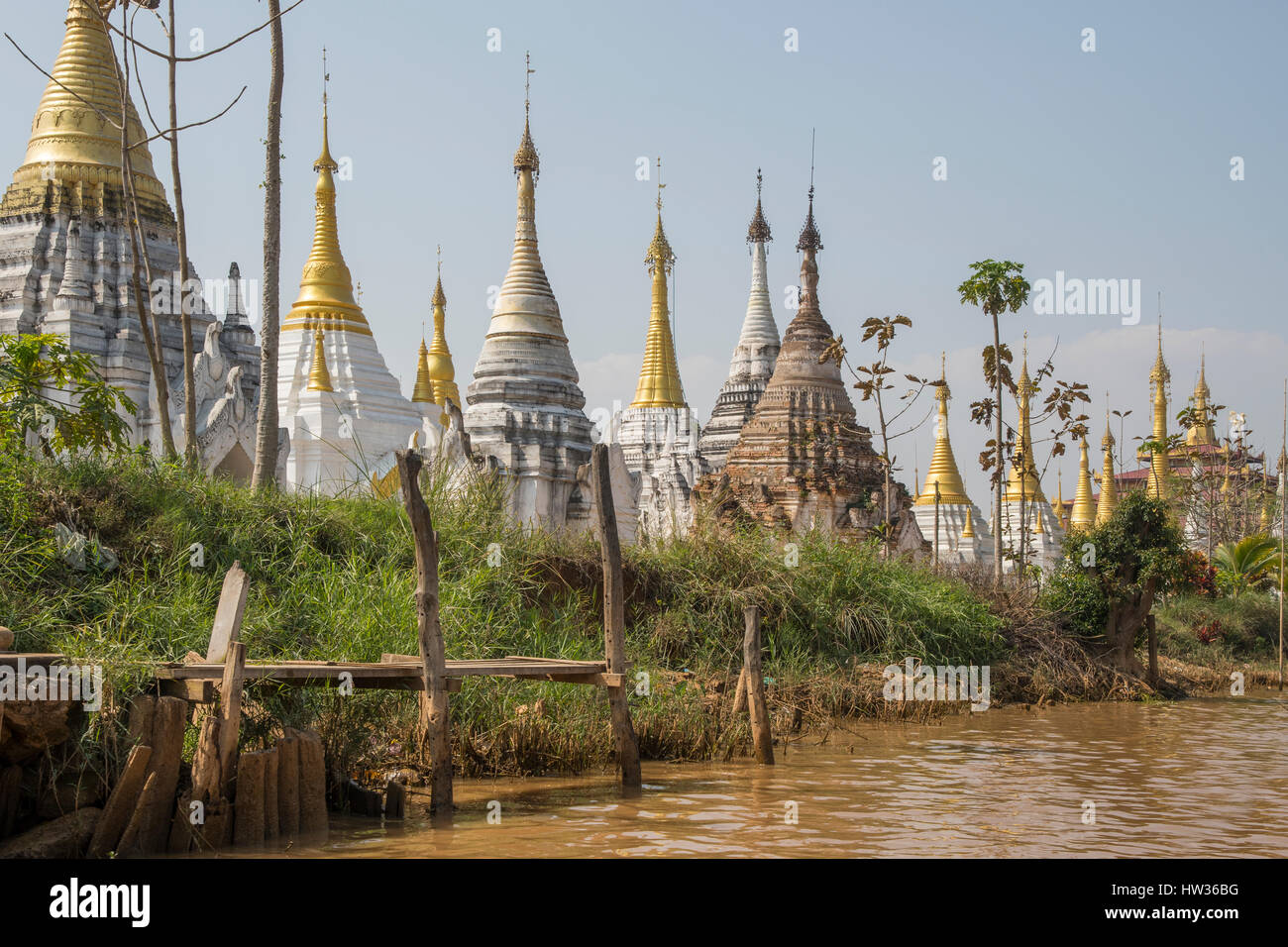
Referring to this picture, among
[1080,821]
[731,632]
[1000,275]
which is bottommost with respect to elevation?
[1080,821]

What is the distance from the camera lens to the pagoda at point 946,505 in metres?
34.8

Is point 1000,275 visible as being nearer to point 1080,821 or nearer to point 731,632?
point 731,632

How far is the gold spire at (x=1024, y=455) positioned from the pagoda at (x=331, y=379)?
382 inches

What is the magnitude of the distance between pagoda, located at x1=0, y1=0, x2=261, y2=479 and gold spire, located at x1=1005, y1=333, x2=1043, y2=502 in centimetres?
1211

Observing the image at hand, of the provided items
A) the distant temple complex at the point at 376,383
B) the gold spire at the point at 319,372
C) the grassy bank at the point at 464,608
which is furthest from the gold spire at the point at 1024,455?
the gold spire at the point at 319,372

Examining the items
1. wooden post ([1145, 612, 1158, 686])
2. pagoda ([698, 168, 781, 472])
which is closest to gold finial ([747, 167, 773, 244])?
pagoda ([698, 168, 781, 472])

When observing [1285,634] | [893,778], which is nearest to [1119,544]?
[1285,634]

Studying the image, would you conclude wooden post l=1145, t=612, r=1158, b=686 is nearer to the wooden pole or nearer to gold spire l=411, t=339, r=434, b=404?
the wooden pole

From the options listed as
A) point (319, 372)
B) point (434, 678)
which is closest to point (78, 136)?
point (319, 372)

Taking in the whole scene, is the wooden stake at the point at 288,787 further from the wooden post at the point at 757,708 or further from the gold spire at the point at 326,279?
the gold spire at the point at 326,279

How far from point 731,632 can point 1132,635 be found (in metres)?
6.92

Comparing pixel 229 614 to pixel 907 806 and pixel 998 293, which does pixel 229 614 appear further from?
pixel 998 293

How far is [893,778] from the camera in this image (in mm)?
10219

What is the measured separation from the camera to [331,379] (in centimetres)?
2556
